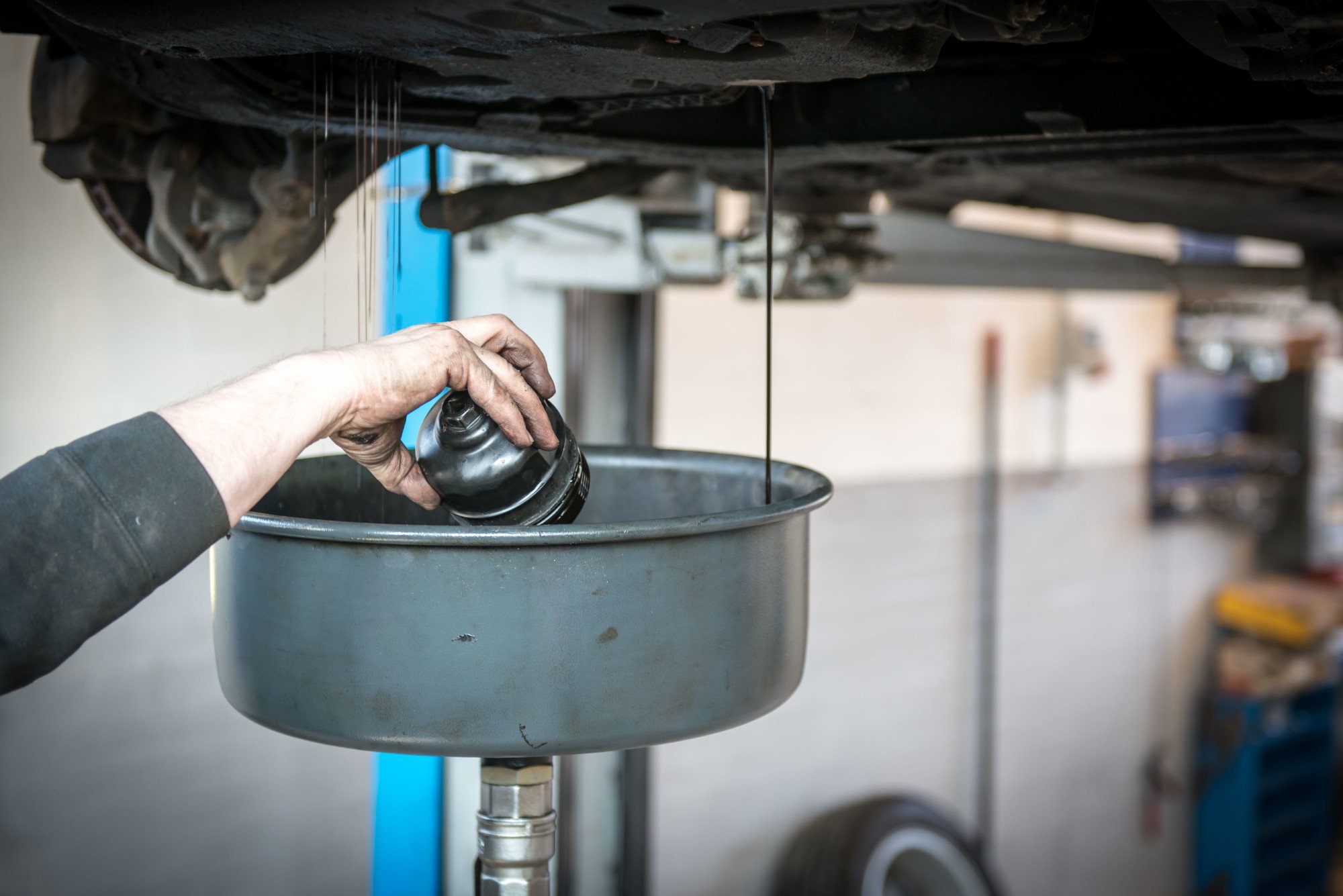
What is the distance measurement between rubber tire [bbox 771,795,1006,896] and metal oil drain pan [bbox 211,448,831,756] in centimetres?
205

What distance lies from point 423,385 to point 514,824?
41 cm

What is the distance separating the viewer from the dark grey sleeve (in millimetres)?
537

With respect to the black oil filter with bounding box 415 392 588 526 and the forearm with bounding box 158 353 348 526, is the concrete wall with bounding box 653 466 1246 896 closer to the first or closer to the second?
the black oil filter with bounding box 415 392 588 526

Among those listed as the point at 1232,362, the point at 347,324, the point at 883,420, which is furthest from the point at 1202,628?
the point at 347,324

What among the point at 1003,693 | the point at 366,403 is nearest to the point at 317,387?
the point at 366,403

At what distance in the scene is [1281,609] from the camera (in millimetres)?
3932

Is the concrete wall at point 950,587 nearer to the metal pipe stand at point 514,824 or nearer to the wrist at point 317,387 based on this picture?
the metal pipe stand at point 514,824

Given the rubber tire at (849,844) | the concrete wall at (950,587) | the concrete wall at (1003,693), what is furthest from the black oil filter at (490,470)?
the rubber tire at (849,844)

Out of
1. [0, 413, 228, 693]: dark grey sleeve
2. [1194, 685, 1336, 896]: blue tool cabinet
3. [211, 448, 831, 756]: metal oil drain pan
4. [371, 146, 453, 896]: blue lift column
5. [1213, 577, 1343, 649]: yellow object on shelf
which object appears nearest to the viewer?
[0, 413, 228, 693]: dark grey sleeve

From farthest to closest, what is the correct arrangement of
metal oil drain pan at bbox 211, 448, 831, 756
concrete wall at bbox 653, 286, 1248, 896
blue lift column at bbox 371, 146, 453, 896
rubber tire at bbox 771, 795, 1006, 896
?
concrete wall at bbox 653, 286, 1248, 896 → rubber tire at bbox 771, 795, 1006, 896 → blue lift column at bbox 371, 146, 453, 896 → metal oil drain pan at bbox 211, 448, 831, 756

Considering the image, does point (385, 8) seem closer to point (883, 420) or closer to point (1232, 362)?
point (883, 420)

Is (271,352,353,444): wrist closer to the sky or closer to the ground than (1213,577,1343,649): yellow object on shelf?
closer to the sky

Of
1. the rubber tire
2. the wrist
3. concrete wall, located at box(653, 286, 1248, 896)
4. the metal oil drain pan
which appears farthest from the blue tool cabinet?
the wrist

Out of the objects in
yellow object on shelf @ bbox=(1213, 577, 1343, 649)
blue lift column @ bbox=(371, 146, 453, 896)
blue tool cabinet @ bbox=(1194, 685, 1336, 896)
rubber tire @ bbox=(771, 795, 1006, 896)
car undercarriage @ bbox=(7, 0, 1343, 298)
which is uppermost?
car undercarriage @ bbox=(7, 0, 1343, 298)
